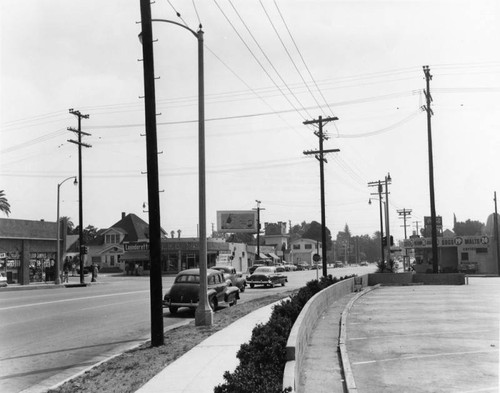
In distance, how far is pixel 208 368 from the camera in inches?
361

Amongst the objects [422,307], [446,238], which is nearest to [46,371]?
[422,307]

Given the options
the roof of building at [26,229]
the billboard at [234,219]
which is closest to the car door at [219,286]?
the roof of building at [26,229]

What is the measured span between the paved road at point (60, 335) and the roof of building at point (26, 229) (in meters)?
20.5

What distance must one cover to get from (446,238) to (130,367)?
60209 millimetres

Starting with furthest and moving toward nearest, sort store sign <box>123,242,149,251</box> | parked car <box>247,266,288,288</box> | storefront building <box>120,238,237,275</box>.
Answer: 1. store sign <box>123,242,149,251</box>
2. storefront building <box>120,238,237,275</box>
3. parked car <box>247,266,288,288</box>

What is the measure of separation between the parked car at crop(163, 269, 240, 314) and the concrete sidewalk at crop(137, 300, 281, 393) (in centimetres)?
578

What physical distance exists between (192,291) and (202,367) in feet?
32.6

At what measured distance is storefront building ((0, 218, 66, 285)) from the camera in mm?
42531

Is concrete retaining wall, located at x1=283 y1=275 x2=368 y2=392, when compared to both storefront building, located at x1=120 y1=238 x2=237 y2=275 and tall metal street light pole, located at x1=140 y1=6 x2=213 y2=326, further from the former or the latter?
storefront building, located at x1=120 y1=238 x2=237 y2=275

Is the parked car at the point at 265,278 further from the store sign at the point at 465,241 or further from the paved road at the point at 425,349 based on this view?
the store sign at the point at 465,241

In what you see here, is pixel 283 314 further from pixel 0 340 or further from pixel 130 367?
pixel 0 340

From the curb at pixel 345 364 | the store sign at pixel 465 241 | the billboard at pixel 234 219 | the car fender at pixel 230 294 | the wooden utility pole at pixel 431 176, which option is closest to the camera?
the curb at pixel 345 364

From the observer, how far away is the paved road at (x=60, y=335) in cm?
994

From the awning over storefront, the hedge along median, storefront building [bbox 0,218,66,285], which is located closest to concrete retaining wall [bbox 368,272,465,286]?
storefront building [bbox 0,218,66,285]
